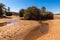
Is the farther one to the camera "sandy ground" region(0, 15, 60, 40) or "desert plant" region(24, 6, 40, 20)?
"desert plant" region(24, 6, 40, 20)

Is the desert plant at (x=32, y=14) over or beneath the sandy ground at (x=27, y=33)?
over

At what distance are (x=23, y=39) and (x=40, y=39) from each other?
4.11 ft

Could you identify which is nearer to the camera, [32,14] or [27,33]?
[27,33]

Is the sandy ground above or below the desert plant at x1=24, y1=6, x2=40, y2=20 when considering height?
below

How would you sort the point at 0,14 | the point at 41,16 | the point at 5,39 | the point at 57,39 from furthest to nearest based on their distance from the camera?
the point at 0,14 → the point at 41,16 → the point at 57,39 → the point at 5,39

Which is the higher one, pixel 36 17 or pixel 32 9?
pixel 32 9

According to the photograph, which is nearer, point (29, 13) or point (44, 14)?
point (29, 13)

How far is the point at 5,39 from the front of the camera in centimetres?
782

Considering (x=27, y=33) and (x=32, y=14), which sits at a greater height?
(x=32, y=14)

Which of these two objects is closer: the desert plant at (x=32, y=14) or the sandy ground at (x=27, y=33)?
the sandy ground at (x=27, y=33)

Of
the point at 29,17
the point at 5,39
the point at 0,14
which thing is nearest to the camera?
the point at 5,39

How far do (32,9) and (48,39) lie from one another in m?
22.4

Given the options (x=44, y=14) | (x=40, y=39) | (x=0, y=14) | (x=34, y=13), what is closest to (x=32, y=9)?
(x=34, y=13)

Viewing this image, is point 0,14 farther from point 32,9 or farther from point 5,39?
point 5,39
